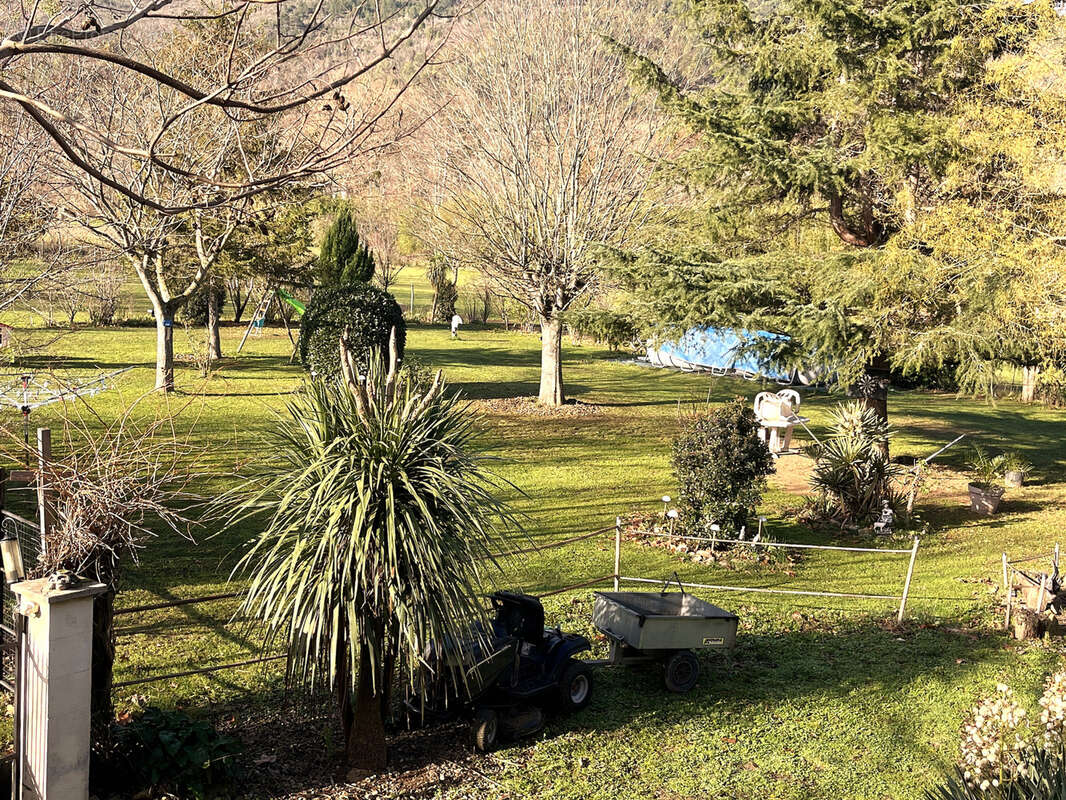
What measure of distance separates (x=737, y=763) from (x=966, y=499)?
1143 centimetres

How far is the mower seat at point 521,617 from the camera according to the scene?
7.34m

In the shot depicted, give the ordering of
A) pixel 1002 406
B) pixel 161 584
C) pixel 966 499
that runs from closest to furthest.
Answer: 1. pixel 161 584
2. pixel 966 499
3. pixel 1002 406

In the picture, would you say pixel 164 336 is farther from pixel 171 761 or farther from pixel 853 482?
pixel 171 761

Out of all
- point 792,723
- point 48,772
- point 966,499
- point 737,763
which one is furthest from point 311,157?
point 966,499

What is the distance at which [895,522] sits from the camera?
47.2 feet

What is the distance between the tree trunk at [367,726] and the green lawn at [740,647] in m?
0.90

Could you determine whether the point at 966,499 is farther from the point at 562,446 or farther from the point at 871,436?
the point at 562,446

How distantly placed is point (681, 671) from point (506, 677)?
1.91 meters

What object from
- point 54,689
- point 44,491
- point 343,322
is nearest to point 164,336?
point 343,322

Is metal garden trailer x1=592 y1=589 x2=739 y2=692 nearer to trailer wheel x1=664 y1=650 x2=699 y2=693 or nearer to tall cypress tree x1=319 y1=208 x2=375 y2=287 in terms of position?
trailer wheel x1=664 y1=650 x2=699 y2=693

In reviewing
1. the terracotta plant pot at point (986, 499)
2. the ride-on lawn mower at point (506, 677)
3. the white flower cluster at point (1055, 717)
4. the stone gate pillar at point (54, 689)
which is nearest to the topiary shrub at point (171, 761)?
the stone gate pillar at point (54, 689)

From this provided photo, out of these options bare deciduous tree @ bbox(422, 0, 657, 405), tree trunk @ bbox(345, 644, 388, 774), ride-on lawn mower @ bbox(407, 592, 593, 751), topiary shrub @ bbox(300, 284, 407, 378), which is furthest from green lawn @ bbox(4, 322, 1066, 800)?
bare deciduous tree @ bbox(422, 0, 657, 405)

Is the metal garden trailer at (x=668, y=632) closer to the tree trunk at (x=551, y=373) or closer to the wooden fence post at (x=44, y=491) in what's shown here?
the wooden fence post at (x=44, y=491)

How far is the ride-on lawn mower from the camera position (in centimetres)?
655
